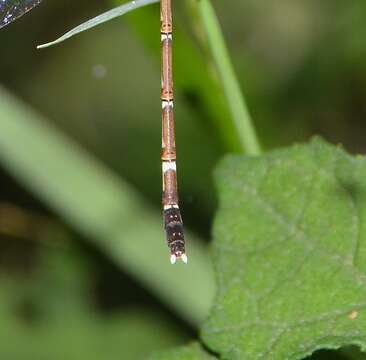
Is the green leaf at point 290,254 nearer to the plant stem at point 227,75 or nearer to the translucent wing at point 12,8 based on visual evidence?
the plant stem at point 227,75

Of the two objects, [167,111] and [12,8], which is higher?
[12,8]

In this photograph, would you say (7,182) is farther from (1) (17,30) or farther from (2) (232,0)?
(2) (232,0)

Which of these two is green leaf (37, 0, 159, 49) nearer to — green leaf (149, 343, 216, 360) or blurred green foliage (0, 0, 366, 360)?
blurred green foliage (0, 0, 366, 360)

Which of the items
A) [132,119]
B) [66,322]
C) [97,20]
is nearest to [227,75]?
[97,20]

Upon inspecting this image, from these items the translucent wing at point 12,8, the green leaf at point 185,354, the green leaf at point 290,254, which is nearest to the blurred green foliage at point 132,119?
the translucent wing at point 12,8

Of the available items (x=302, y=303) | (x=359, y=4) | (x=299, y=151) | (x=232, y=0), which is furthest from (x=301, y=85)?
(x=302, y=303)

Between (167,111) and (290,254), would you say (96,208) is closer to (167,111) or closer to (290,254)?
(167,111)
